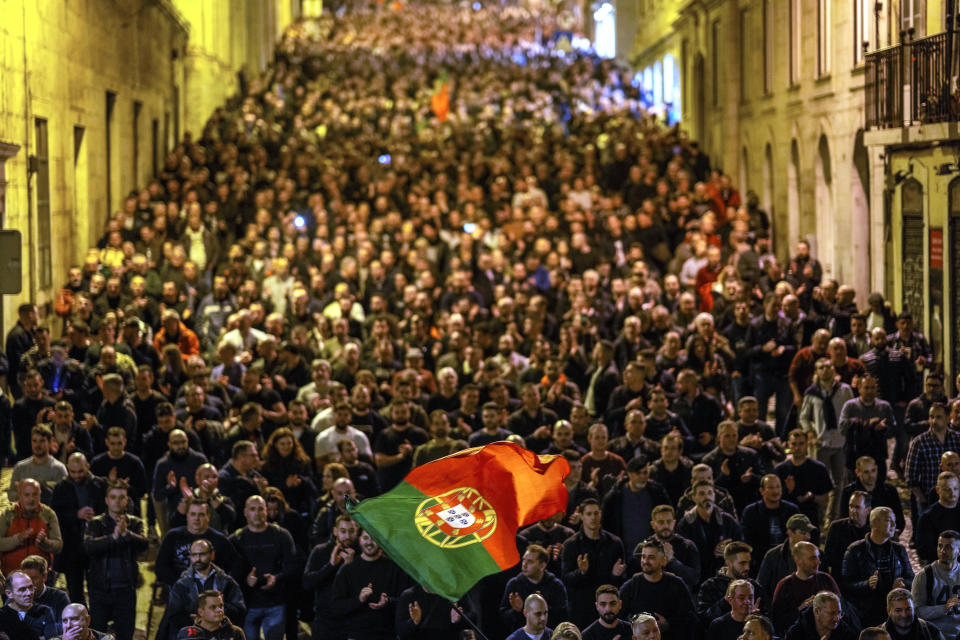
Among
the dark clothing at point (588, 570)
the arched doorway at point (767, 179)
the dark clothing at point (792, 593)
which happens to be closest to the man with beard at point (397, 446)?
the dark clothing at point (588, 570)

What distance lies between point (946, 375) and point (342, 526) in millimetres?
10492

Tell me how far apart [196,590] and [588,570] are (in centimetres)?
289

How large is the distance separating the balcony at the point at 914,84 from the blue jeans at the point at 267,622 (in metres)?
10.5

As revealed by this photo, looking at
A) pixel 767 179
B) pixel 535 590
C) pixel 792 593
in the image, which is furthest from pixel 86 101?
pixel 792 593

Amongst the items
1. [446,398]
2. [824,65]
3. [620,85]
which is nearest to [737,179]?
[824,65]

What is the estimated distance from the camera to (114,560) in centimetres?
1301

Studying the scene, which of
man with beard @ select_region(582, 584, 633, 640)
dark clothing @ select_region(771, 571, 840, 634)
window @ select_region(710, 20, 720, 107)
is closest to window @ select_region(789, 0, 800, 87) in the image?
window @ select_region(710, 20, 720, 107)

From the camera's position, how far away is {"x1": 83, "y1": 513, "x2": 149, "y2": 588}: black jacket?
1298 centimetres

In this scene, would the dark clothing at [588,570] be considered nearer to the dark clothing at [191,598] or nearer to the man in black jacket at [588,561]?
the man in black jacket at [588,561]

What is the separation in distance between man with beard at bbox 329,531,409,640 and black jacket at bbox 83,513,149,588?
1.67 metres

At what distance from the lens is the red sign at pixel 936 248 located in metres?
21.2

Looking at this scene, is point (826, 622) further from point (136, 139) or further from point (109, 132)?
point (136, 139)

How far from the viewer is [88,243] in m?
27.2

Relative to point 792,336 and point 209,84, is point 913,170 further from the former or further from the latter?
point 209,84
